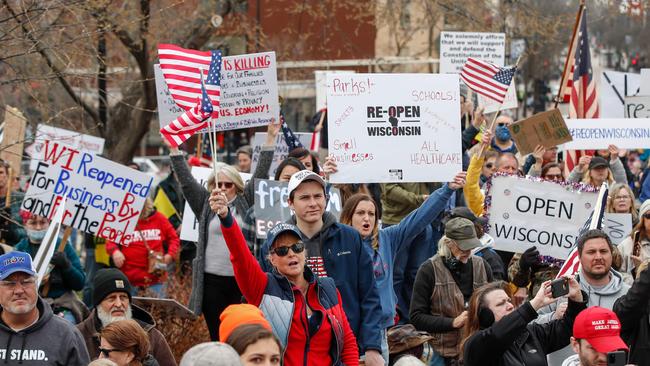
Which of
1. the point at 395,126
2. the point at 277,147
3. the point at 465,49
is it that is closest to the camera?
the point at 395,126

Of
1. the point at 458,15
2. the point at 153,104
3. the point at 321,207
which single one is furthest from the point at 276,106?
the point at 458,15

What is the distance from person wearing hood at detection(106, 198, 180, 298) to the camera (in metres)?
12.4

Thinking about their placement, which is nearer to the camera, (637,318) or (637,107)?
(637,318)

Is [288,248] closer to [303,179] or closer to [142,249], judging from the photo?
[303,179]

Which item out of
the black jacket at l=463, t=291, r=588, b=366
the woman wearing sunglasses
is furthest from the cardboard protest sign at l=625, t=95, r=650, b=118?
the woman wearing sunglasses

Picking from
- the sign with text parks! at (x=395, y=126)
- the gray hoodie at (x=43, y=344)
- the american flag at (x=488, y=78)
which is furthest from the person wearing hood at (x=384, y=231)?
the american flag at (x=488, y=78)

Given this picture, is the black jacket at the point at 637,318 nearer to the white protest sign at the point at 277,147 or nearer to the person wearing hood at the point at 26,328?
the person wearing hood at the point at 26,328

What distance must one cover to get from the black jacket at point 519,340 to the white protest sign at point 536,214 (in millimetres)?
2718

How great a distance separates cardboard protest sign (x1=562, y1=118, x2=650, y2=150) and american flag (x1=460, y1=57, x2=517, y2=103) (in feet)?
4.28

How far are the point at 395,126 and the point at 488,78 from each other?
298 cm

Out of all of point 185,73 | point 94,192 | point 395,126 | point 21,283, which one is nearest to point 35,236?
point 94,192

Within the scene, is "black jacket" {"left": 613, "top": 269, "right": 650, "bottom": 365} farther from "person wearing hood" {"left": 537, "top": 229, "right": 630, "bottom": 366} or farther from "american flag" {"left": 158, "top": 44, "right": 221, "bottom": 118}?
"american flag" {"left": 158, "top": 44, "right": 221, "bottom": 118}

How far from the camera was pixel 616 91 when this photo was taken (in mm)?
16172

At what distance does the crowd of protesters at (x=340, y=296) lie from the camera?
6.66 meters
